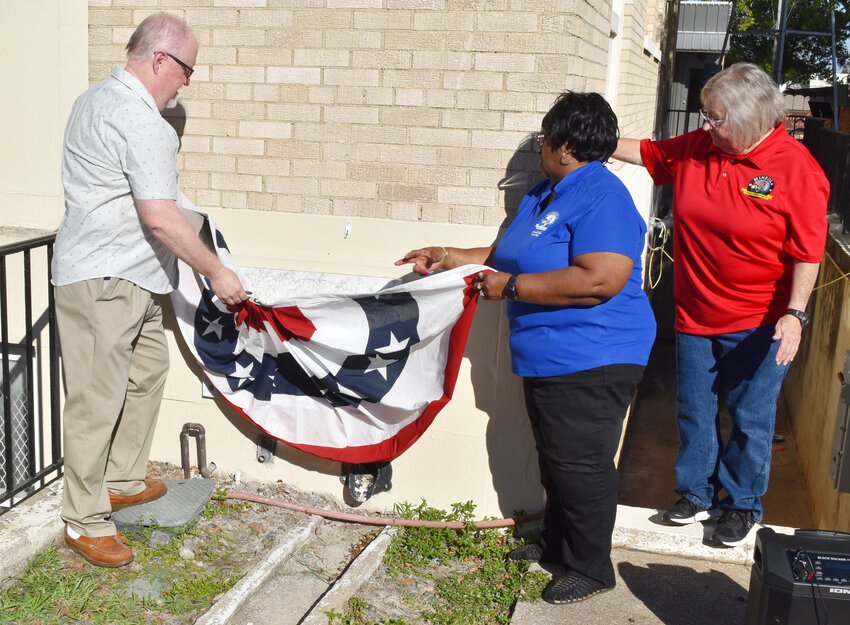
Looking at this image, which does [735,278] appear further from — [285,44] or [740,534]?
[285,44]

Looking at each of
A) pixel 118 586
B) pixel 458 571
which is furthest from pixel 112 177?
pixel 458 571

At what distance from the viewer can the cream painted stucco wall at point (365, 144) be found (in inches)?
161

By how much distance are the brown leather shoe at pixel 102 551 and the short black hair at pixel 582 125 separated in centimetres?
255

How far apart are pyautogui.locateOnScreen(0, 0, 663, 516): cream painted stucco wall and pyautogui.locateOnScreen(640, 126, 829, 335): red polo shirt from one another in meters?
0.77

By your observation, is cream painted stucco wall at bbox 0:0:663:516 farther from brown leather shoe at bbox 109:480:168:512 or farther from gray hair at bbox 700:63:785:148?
gray hair at bbox 700:63:785:148

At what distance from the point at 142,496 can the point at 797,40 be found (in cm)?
3572

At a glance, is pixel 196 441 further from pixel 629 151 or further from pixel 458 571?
pixel 629 151

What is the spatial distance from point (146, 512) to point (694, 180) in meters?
2.95

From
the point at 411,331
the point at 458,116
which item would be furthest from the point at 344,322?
the point at 458,116

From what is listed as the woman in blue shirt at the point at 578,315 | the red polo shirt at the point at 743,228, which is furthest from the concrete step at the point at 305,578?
the red polo shirt at the point at 743,228

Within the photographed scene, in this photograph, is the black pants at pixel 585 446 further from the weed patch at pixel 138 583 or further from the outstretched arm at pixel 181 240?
the weed patch at pixel 138 583

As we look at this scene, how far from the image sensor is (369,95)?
4.27m

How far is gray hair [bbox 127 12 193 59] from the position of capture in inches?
139

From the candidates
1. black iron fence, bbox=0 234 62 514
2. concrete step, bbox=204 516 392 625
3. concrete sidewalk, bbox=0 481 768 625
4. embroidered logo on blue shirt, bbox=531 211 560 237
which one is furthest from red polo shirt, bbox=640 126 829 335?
black iron fence, bbox=0 234 62 514
